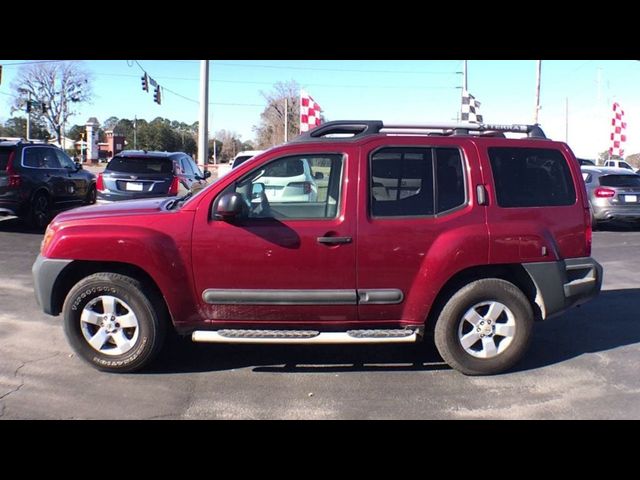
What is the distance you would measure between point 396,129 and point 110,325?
2894 mm

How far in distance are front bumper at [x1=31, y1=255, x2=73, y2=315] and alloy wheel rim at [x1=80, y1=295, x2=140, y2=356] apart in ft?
1.08

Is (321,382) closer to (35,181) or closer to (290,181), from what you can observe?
(290,181)

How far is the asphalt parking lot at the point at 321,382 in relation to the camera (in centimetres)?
396

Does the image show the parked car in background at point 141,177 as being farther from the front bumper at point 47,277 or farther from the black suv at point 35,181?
the front bumper at point 47,277

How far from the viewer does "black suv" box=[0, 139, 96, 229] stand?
434 inches

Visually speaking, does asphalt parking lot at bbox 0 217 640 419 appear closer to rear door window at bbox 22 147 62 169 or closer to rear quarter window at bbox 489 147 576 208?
rear quarter window at bbox 489 147 576 208

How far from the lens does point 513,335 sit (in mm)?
4645

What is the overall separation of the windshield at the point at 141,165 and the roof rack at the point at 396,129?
7.05 m

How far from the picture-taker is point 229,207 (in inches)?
171

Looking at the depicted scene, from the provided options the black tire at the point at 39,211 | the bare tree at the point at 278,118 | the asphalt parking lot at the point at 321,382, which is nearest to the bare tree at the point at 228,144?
the bare tree at the point at 278,118

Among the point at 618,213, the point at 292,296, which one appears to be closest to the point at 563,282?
the point at 292,296
